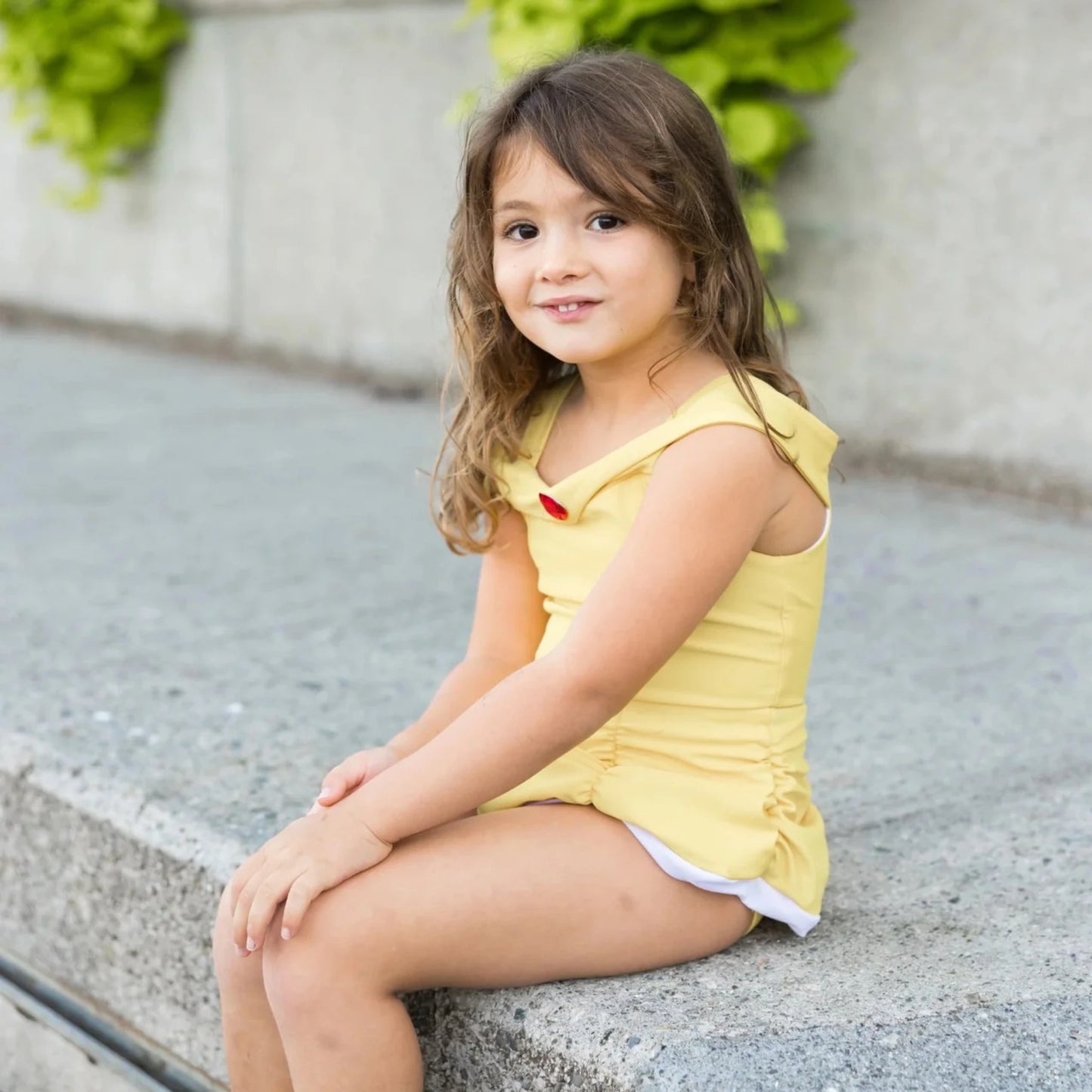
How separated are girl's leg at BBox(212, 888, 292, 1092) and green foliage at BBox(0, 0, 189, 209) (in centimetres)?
498

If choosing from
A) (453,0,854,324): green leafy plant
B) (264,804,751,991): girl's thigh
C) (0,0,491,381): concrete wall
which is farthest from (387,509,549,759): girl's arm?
(0,0,491,381): concrete wall

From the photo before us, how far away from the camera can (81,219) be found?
22.5ft

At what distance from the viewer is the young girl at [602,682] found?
5.33 feet

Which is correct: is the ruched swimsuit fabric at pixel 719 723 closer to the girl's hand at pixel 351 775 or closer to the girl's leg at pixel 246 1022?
the girl's hand at pixel 351 775

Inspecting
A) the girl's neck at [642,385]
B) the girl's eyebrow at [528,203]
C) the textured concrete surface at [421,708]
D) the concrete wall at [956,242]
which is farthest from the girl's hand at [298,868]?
the concrete wall at [956,242]

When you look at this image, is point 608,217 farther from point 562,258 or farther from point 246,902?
point 246,902

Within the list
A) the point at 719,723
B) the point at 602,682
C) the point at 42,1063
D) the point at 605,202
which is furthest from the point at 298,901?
the point at 42,1063

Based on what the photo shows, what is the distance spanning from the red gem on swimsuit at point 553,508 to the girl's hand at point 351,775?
323mm

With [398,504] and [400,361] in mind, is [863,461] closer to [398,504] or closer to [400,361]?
[398,504]

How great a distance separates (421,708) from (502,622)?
0.67 meters

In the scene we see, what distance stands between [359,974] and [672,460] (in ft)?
1.93

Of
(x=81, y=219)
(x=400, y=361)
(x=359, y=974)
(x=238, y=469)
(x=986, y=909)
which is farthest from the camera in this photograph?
(x=81, y=219)

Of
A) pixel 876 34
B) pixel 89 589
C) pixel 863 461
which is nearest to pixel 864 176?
pixel 876 34

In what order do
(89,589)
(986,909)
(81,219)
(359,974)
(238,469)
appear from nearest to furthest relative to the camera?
(359,974) → (986,909) → (89,589) → (238,469) → (81,219)
